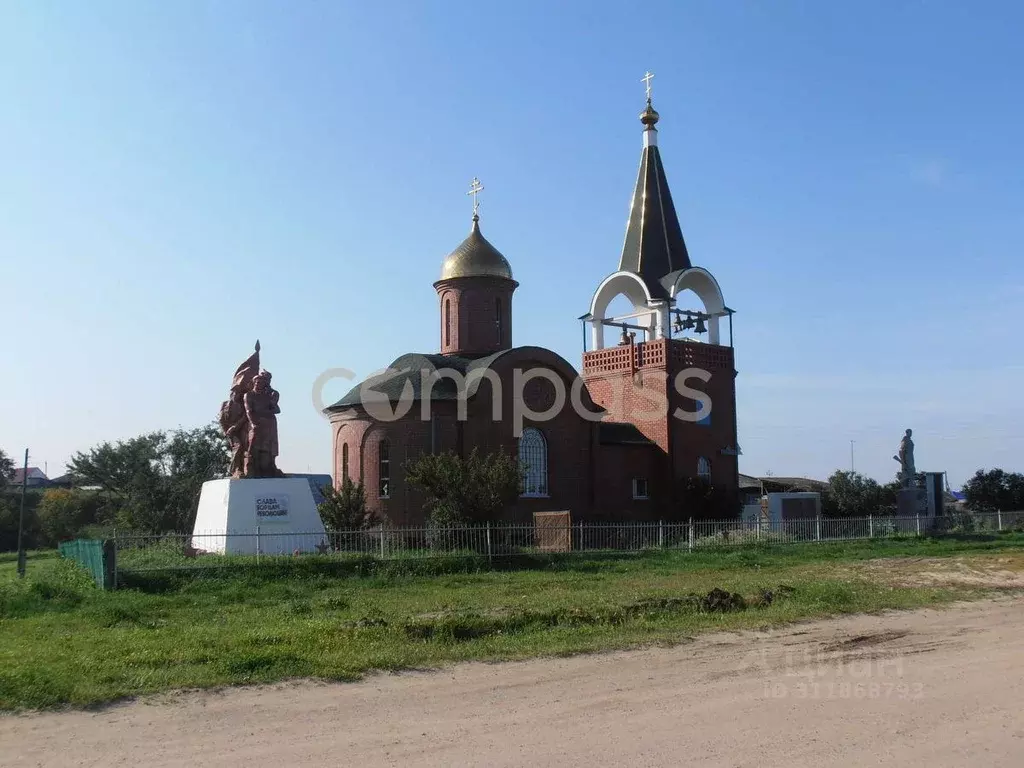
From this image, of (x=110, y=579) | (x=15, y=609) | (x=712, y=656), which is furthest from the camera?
(x=110, y=579)

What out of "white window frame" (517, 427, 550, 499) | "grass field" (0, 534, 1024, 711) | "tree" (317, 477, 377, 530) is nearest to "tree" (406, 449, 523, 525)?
"grass field" (0, 534, 1024, 711)

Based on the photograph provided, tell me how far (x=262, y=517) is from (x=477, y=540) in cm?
441

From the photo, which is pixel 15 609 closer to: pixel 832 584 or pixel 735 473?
pixel 832 584

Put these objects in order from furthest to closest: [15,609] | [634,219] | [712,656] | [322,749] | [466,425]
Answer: [634,219] → [466,425] → [15,609] → [712,656] → [322,749]

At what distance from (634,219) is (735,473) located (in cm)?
901

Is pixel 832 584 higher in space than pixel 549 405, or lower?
lower

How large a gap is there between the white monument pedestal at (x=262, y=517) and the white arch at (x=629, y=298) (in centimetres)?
1461

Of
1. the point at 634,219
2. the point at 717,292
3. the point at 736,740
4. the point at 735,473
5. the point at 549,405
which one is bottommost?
the point at 736,740

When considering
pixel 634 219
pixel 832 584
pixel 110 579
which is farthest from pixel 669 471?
pixel 110 579

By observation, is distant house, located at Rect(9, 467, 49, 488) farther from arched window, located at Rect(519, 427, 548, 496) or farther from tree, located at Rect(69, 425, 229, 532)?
arched window, located at Rect(519, 427, 548, 496)

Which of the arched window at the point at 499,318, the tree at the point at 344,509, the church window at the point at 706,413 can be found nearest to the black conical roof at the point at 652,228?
the church window at the point at 706,413

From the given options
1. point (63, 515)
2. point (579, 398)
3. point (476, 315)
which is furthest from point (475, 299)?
point (63, 515)

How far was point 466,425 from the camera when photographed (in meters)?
27.5

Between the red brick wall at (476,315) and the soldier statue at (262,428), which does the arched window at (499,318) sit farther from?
the soldier statue at (262,428)
